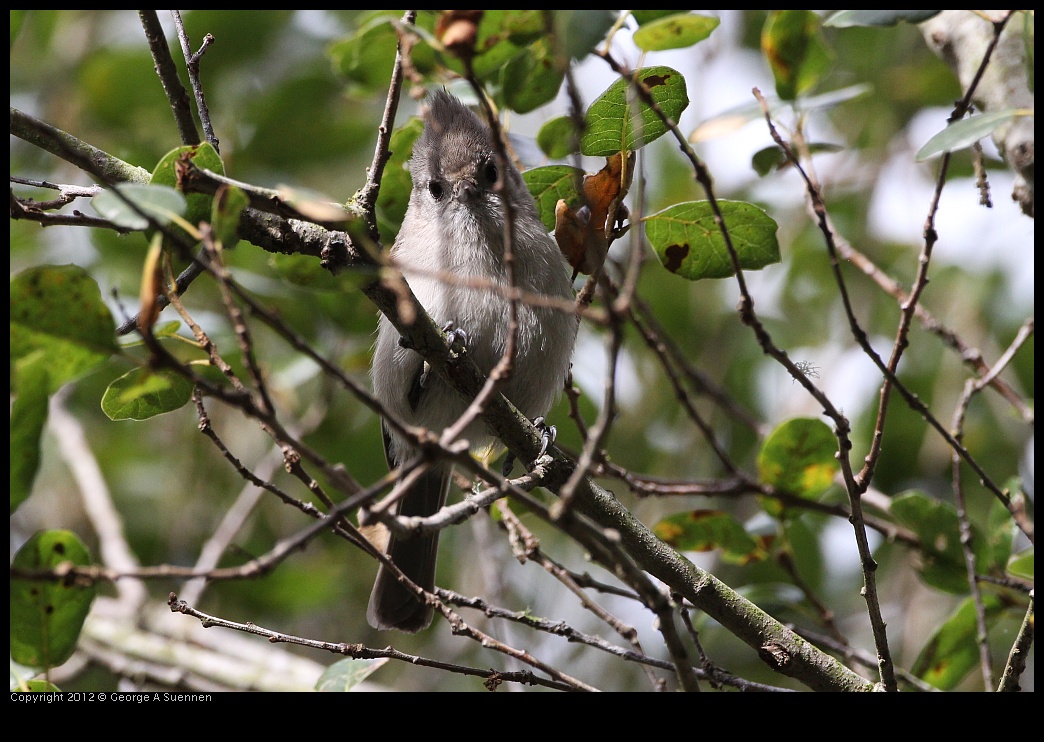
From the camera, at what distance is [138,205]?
1573 millimetres

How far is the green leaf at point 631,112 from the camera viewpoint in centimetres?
→ 220

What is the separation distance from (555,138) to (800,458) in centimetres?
118

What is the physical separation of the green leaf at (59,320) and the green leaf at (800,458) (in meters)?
1.87

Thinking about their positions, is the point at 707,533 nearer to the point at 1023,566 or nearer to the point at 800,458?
the point at 800,458

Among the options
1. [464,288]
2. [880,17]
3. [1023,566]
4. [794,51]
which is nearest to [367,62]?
[464,288]

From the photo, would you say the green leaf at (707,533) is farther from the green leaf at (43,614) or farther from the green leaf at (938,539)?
the green leaf at (43,614)

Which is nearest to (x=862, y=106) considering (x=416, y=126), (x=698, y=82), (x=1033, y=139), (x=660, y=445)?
(x=698, y=82)

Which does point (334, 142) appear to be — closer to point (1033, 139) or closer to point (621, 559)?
point (1033, 139)

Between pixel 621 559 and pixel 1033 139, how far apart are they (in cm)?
198

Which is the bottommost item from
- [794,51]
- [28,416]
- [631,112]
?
[28,416]

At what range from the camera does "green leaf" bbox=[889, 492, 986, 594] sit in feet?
8.98

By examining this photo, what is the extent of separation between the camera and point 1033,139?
2.65 meters

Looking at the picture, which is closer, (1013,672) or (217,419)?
(1013,672)

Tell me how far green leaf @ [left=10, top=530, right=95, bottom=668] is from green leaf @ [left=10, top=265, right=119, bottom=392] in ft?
2.00
